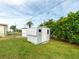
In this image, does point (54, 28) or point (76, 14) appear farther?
point (54, 28)

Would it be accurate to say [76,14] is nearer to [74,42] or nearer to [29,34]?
[74,42]

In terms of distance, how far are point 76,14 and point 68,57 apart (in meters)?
13.0

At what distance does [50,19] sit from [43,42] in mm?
14688

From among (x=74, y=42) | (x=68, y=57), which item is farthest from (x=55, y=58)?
(x=74, y=42)

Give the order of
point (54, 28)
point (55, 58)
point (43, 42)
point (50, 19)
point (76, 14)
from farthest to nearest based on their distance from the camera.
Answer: point (50, 19)
point (54, 28)
point (76, 14)
point (43, 42)
point (55, 58)

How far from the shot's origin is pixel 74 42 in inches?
1048

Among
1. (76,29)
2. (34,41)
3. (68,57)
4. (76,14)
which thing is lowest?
(68,57)

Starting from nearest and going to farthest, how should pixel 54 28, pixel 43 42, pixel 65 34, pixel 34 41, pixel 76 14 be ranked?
pixel 34 41, pixel 43 42, pixel 76 14, pixel 65 34, pixel 54 28

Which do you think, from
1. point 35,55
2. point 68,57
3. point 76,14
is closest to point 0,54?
point 35,55

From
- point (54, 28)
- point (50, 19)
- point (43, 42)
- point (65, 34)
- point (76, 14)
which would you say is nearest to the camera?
point (43, 42)

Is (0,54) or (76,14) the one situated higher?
(76,14)

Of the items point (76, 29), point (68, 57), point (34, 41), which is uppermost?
point (76, 29)

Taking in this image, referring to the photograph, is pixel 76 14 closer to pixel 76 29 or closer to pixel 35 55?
pixel 76 29

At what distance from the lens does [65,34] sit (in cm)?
2766
